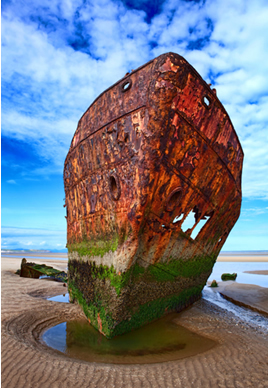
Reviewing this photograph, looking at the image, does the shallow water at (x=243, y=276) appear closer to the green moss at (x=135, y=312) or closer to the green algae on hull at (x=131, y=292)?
the green moss at (x=135, y=312)

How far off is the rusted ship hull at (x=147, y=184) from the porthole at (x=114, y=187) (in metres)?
0.01

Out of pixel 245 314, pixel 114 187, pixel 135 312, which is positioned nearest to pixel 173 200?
pixel 114 187

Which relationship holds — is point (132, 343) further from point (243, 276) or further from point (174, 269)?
point (243, 276)

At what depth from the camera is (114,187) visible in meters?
3.66

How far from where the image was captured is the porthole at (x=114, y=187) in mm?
3447

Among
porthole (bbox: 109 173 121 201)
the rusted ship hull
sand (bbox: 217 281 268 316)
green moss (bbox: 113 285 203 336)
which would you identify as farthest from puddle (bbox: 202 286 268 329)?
porthole (bbox: 109 173 121 201)

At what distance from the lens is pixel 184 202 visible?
371cm

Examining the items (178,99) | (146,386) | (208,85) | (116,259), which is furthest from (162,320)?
(208,85)

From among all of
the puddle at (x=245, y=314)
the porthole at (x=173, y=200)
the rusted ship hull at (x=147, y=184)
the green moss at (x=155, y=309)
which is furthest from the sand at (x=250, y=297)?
the porthole at (x=173, y=200)

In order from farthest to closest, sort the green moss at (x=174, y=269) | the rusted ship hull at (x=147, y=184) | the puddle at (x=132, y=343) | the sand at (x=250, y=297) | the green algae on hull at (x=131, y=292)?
the sand at (x=250, y=297), the green moss at (x=174, y=269), the green algae on hull at (x=131, y=292), the rusted ship hull at (x=147, y=184), the puddle at (x=132, y=343)

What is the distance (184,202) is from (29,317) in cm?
321

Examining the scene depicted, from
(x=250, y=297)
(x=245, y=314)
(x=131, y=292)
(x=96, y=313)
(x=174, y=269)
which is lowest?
(x=245, y=314)

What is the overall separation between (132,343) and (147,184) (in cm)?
212

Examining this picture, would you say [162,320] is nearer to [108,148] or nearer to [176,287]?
[176,287]
